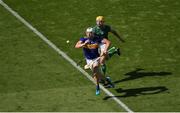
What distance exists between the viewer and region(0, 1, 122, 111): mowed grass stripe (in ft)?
56.5

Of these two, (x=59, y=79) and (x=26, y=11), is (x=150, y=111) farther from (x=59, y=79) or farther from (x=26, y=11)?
(x=26, y=11)

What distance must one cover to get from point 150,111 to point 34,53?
685cm

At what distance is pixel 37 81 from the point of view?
1914 cm

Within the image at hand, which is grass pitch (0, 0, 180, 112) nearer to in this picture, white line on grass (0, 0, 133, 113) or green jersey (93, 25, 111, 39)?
white line on grass (0, 0, 133, 113)

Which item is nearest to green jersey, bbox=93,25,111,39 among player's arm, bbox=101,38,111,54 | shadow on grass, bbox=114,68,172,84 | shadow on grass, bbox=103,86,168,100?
player's arm, bbox=101,38,111,54

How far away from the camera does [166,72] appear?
65.6 feet

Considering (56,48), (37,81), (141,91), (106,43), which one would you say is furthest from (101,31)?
(56,48)

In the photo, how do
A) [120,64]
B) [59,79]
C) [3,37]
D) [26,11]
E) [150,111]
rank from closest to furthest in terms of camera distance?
[150,111] < [59,79] < [120,64] < [3,37] < [26,11]

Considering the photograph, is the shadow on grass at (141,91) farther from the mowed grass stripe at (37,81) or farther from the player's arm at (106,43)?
the player's arm at (106,43)

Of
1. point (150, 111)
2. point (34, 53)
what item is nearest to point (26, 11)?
point (34, 53)

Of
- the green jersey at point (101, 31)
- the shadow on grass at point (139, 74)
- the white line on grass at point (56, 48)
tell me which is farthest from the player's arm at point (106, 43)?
the shadow on grass at point (139, 74)

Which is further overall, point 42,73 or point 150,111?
point 42,73

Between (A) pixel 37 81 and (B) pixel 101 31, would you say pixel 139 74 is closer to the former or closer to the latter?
(B) pixel 101 31

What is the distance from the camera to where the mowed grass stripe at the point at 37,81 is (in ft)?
56.5
